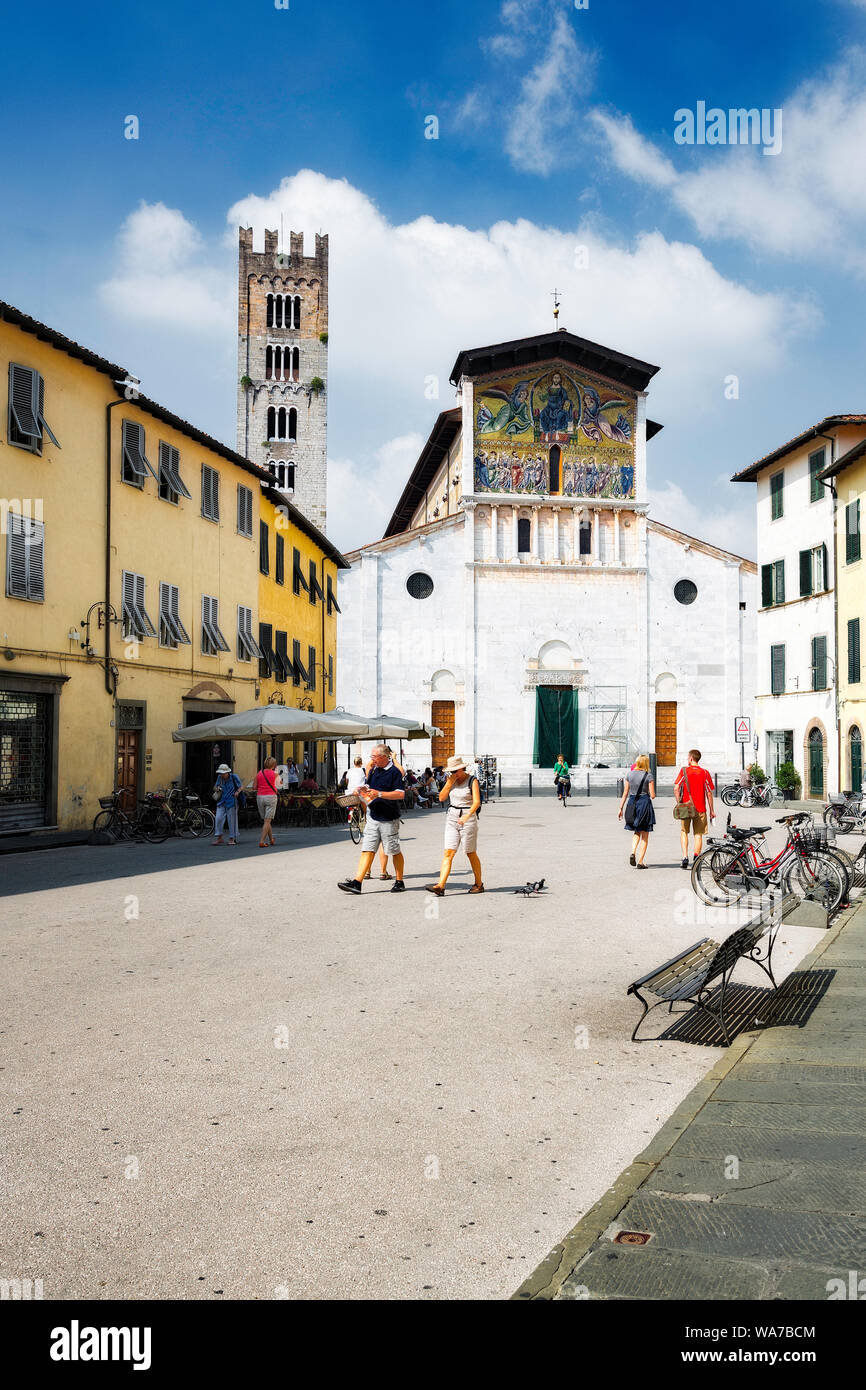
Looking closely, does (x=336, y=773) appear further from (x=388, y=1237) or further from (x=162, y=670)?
(x=388, y=1237)

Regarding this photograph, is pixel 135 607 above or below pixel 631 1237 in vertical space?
above

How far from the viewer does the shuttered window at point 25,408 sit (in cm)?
2000

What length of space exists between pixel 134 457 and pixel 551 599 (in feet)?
96.3

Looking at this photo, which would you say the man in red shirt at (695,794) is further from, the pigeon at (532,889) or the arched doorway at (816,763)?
the arched doorway at (816,763)

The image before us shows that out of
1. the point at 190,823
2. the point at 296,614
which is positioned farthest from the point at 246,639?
the point at 190,823

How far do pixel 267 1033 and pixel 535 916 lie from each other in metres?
5.27

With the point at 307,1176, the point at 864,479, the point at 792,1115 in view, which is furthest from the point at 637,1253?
the point at 864,479

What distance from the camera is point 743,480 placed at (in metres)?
42.6

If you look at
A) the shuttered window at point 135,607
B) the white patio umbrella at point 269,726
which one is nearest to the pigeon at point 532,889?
the white patio umbrella at point 269,726

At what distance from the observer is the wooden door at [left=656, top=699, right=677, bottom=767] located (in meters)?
50.9

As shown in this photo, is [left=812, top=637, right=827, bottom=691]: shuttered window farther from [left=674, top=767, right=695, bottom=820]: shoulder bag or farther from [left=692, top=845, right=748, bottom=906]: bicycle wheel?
[left=692, top=845, right=748, bottom=906]: bicycle wheel

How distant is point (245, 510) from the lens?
3153 cm

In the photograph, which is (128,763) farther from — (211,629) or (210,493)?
(210,493)

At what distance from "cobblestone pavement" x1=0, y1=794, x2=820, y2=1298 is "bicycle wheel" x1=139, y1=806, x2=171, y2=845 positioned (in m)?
9.99
